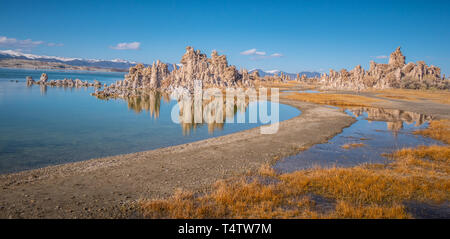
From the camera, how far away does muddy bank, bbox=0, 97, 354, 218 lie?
1036cm

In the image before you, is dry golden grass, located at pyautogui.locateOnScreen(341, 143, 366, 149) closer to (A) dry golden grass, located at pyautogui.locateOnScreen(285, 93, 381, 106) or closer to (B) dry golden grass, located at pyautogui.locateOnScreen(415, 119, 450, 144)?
(B) dry golden grass, located at pyautogui.locateOnScreen(415, 119, 450, 144)

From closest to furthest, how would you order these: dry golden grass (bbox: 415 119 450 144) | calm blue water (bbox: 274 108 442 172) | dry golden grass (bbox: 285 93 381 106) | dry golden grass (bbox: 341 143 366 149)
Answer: calm blue water (bbox: 274 108 442 172), dry golden grass (bbox: 341 143 366 149), dry golden grass (bbox: 415 119 450 144), dry golden grass (bbox: 285 93 381 106)

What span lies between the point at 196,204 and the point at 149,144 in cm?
1460

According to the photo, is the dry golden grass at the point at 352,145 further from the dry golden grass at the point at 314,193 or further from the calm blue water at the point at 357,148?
the dry golden grass at the point at 314,193

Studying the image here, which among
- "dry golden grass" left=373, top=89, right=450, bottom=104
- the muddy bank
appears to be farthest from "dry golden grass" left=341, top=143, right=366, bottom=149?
"dry golden grass" left=373, top=89, right=450, bottom=104

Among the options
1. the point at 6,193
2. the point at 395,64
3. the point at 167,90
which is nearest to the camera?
the point at 6,193

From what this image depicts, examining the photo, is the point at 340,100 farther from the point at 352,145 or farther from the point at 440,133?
the point at 352,145

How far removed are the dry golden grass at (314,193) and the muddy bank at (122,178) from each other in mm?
1489

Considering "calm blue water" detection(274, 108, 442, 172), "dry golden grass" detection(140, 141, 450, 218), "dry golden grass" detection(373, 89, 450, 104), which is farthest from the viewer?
"dry golden grass" detection(373, 89, 450, 104)

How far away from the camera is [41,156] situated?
738 inches

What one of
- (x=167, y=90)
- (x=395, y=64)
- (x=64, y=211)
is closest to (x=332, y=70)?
(x=395, y=64)

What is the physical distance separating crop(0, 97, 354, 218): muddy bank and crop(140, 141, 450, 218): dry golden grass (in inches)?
58.6

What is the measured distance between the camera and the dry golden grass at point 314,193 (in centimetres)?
991
